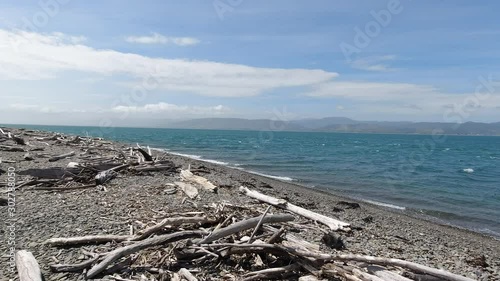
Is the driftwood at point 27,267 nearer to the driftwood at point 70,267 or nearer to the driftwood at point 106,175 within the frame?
the driftwood at point 70,267

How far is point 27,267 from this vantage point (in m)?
5.39

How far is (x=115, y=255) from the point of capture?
5.75 m

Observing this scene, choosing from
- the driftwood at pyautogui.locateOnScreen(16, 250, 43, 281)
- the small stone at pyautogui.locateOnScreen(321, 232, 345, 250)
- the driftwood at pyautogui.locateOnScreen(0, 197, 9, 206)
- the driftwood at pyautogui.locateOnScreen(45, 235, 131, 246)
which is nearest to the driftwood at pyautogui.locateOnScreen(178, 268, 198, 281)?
the driftwood at pyautogui.locateOnScreen(45, 235, 131, 246)

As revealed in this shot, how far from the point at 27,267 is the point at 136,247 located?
1.64 metres

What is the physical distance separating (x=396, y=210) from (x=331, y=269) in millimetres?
15336

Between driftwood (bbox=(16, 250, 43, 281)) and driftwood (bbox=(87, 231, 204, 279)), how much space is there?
0.74m

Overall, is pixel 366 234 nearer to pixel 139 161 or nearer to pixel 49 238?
pixel 49 238

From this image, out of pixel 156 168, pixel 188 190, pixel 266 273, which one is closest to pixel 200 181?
pixel 188 190

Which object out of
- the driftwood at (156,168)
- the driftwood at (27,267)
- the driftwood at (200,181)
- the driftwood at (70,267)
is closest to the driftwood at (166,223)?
the driftwood at (70,267)

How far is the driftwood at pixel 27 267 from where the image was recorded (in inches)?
203

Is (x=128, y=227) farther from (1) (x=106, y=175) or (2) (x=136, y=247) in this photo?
(1) (x=106, y=175)

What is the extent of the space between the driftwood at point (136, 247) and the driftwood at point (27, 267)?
74cm

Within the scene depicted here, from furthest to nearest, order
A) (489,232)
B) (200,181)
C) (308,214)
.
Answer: (489,232), (200,181), (308,214)

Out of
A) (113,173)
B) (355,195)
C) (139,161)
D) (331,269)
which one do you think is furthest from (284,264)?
(355,195)
